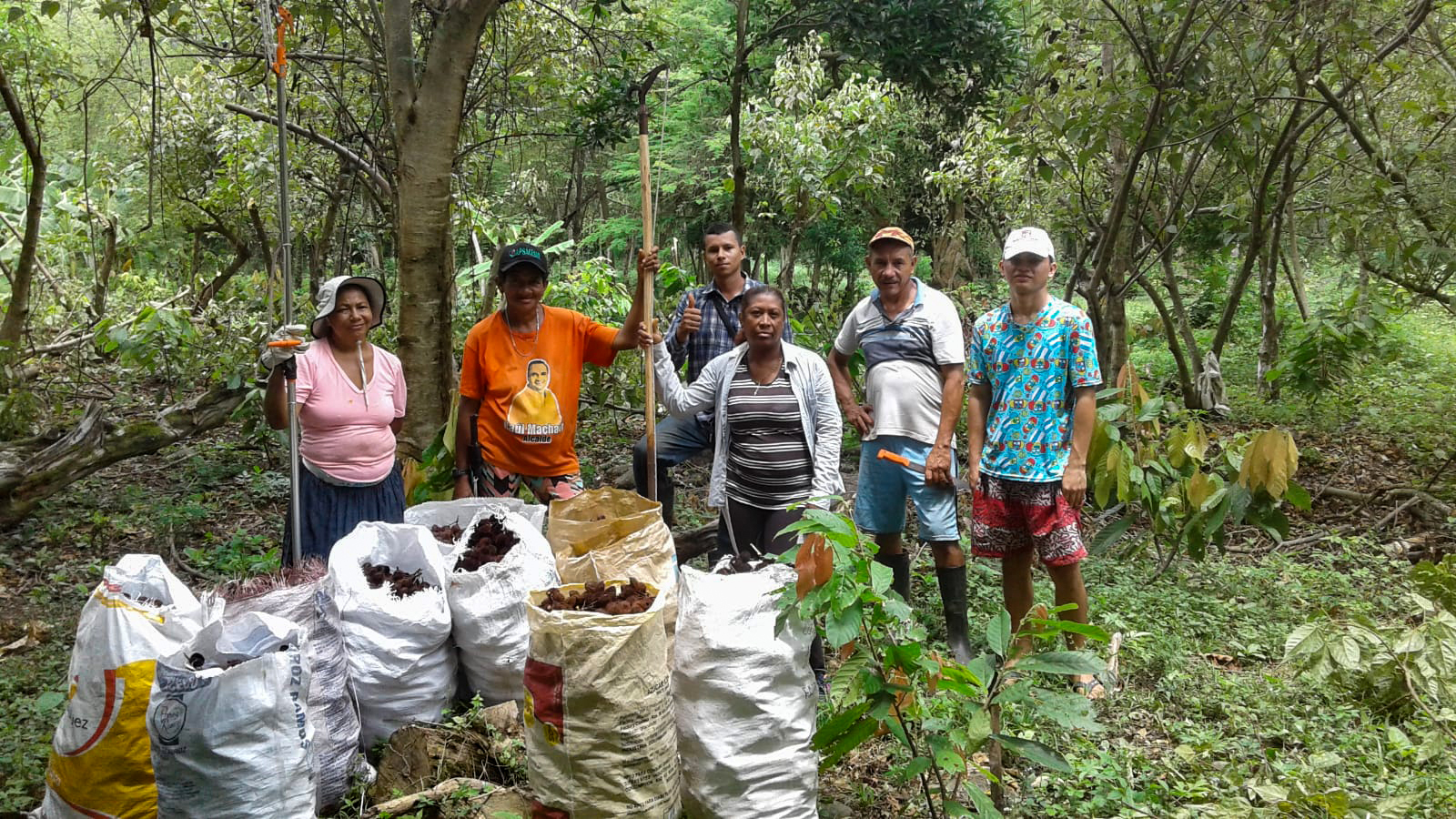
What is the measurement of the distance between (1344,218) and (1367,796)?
5391mm

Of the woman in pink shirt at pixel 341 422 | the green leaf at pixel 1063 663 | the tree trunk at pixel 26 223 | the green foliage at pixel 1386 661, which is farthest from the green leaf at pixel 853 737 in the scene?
the tree trunk at pixel 26 223

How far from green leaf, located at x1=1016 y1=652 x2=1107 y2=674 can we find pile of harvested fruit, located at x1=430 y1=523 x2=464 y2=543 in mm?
2065

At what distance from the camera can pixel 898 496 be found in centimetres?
390

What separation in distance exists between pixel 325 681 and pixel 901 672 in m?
1.62

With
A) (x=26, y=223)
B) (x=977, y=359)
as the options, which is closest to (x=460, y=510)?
(x=977, y=359)

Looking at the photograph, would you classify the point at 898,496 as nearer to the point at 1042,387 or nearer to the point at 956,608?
the point at 956,608

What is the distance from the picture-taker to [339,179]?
9.24 metres

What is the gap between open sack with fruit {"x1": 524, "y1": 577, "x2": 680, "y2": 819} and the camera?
2445 mm

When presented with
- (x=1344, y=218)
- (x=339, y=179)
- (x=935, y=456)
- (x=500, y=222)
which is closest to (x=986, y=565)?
(x=935, y=456)

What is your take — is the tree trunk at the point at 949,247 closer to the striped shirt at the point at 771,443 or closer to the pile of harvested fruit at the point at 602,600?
the striped shirt at the point at 771,443

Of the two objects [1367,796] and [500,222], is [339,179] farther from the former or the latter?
[1367,796]

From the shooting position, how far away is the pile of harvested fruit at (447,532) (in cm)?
352

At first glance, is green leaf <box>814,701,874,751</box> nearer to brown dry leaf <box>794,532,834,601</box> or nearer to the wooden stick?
brown dry leaf <box>794,532,834,601</box>

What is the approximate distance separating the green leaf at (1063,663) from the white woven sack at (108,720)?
216 centimetres
